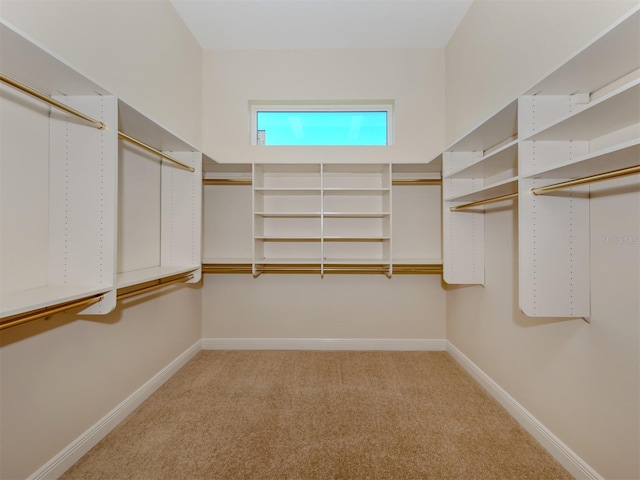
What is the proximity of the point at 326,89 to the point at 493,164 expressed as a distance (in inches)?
73.9

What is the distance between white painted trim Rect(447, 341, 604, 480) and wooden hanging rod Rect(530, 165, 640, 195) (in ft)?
4.49

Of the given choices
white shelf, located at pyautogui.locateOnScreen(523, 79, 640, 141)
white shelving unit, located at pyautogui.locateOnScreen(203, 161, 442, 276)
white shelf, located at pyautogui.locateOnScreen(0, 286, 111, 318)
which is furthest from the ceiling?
white shelf, located at pyautogui.locateOnScreen(0, 286, 111, 318)

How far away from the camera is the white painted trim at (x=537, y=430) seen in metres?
1.42

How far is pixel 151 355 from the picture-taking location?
2205 millimetres

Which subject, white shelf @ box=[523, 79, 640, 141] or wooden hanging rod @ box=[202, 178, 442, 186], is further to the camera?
wooden hanging rod @ box=[202, 178, 442, 186]

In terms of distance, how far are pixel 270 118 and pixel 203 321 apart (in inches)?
91.6

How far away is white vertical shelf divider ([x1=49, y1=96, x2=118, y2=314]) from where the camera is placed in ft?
4.57

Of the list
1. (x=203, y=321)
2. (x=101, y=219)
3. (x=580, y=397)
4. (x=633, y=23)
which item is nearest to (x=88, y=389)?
(x=101, y=219)

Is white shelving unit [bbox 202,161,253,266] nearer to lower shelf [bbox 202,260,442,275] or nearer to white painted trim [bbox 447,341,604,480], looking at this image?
lower shelf [bbox 202,260,442,275]

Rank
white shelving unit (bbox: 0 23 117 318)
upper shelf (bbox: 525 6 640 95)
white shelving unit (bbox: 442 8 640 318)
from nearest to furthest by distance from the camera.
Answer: upper shelf (bbox: 525 6 640 95) → white shelving unit (bbox: 442 8 640 318) → white shelving unit (bbox: 0 23 117 318)

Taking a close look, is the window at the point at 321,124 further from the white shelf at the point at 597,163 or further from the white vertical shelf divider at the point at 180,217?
the white shelf at the point at 597,163

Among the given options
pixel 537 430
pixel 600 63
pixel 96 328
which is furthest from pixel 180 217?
pixel 537 430

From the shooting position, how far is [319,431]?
1771mm

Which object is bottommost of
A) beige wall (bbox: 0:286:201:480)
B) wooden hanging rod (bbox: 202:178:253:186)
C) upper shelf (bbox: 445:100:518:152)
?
beige wall (bbox: 0:286:201:480)
